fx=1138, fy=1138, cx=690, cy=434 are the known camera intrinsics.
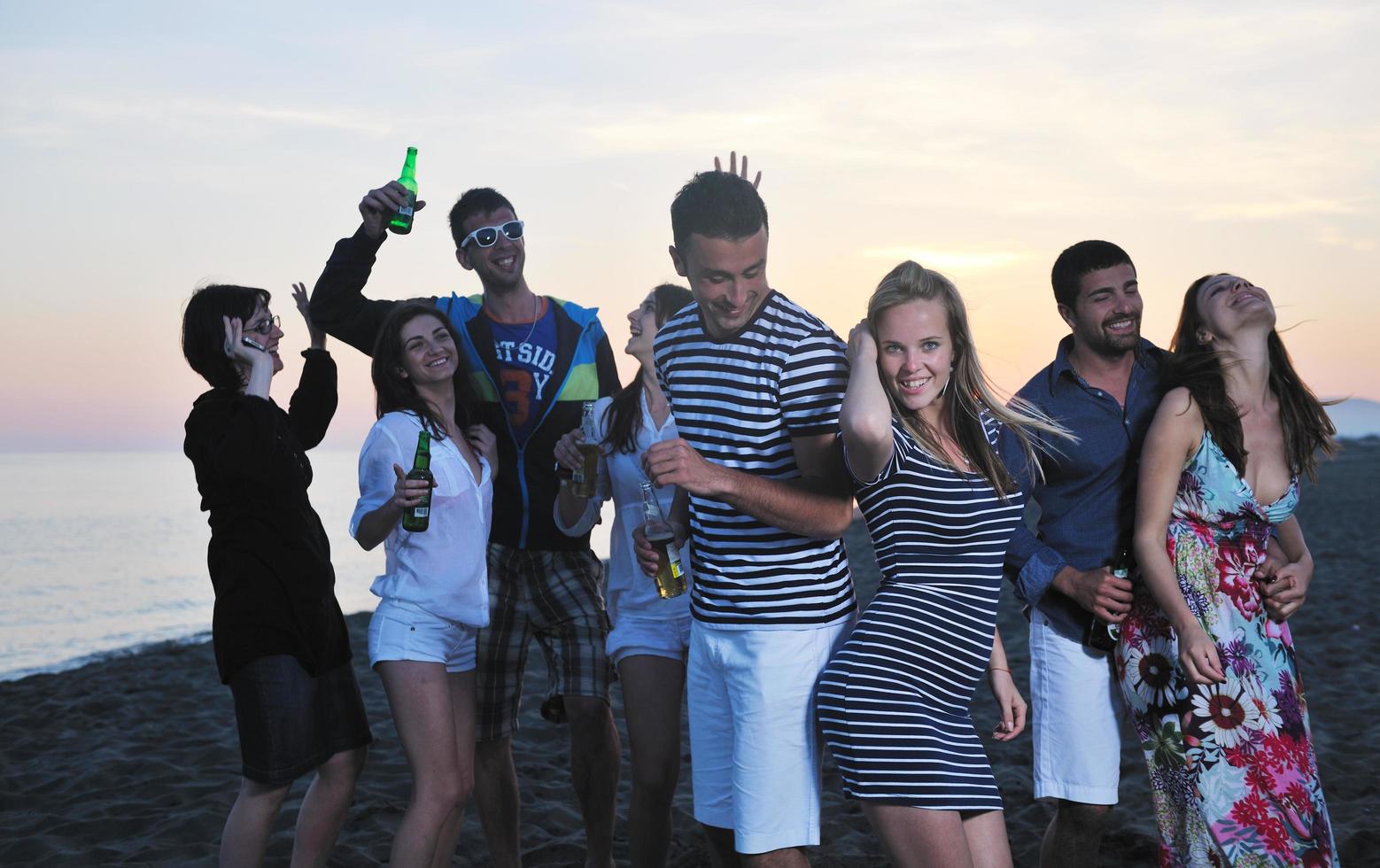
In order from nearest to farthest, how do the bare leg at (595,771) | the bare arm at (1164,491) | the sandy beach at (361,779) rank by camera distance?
the bare arm at (1164,491) → the bare leg at (595,771) → the sandy beach at (361,779)

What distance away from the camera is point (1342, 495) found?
Answer: 28.8 m

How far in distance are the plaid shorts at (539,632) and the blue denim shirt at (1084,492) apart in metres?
1.78

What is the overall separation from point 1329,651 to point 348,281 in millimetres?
9379

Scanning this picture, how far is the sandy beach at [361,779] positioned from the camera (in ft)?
19.1

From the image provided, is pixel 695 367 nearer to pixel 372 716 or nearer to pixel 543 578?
pixel 543 578

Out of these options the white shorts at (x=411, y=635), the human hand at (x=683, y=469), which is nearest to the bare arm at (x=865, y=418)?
the human hand at (x=683, y=469)

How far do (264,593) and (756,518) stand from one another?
1.85 m

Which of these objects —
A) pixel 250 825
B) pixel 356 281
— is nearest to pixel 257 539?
pixel 250 825

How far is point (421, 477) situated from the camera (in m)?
4.11

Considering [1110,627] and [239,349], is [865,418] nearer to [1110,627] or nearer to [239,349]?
[1110,627]

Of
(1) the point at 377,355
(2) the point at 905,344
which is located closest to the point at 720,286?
(2) the point at 905,344

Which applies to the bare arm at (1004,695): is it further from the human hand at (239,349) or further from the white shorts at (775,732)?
the human hand at (239,349)

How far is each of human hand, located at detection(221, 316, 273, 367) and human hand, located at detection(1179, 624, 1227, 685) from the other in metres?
3.33

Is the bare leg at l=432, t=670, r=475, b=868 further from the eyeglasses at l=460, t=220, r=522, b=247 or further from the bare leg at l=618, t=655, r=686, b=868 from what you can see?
the eyeglasses at l=460, t=220, r=522, b=247
